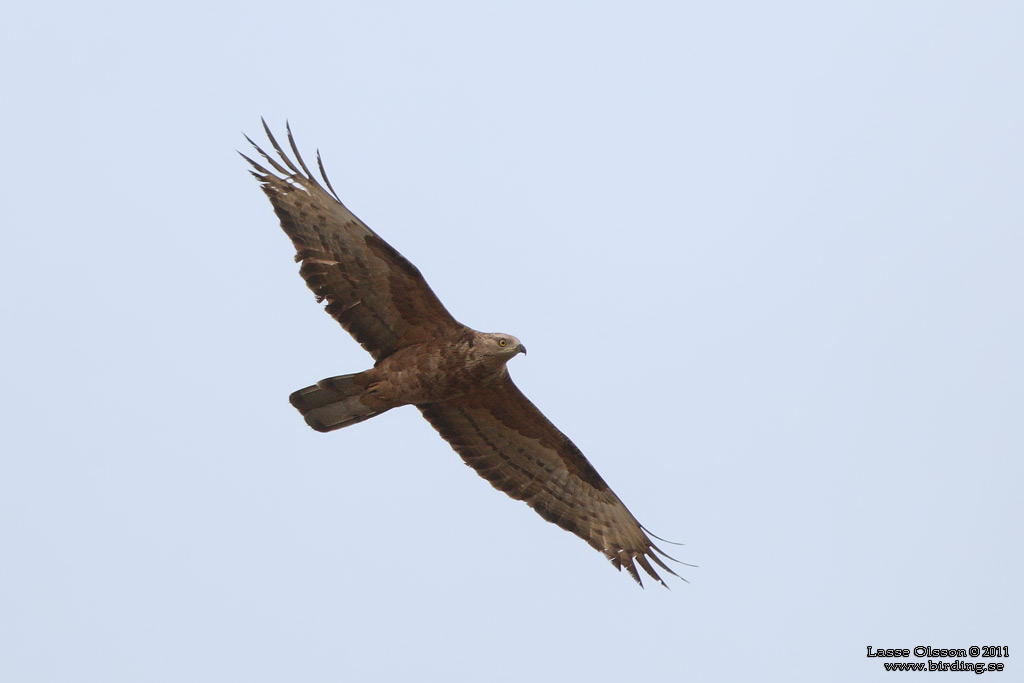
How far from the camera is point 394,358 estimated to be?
13289 mm

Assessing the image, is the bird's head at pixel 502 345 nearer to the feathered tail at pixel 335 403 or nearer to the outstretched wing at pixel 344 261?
the outstretched wing at pixel 344 261

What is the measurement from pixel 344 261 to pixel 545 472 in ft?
11.9

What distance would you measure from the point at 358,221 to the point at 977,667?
8.64 metres

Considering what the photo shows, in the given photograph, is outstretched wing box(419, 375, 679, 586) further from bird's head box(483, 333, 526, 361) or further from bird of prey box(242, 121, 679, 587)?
bird's head box(483, 333, 526, 361)

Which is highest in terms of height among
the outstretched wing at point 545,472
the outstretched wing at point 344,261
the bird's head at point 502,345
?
the outstretched wing at point 344,261

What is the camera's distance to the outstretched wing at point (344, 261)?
42.5ft

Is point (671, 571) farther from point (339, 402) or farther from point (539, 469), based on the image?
point (339, 402)

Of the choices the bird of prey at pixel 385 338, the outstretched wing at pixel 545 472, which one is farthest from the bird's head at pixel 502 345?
the outstretched wing at pixel 545 472

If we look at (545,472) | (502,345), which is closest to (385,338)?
(502,345)

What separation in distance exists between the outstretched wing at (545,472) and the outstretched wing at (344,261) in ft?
4.59

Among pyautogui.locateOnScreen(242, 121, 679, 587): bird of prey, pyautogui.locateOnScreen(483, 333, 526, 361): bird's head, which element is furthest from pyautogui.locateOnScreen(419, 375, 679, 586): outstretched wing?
pyautogui.locateOnScreen(483, 333, 526, 361): bird's head

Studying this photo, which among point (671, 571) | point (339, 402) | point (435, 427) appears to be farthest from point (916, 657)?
point (339, 402)

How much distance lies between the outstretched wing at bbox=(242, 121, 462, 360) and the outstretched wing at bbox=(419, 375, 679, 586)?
140 centimetres

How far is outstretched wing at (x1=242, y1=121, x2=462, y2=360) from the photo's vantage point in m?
12.9
